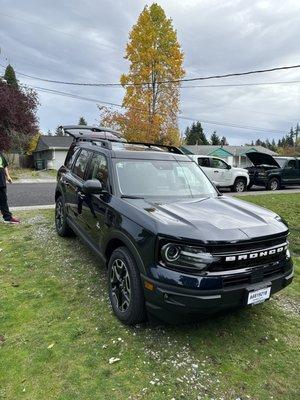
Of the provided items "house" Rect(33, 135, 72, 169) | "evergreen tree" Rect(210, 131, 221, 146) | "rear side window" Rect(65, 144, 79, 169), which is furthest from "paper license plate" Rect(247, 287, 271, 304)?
"evergreen tree" Rect(210, 131, 221, 146)

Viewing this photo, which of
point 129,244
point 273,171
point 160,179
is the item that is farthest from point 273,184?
point 129,244

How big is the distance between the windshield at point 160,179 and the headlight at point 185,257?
1167 mm

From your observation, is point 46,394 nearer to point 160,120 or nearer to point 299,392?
point 299,392

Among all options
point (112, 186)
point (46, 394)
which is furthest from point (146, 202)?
point (46, 394)

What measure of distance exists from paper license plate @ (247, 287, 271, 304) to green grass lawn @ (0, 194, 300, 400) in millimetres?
511

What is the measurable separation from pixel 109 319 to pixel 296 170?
703 inches

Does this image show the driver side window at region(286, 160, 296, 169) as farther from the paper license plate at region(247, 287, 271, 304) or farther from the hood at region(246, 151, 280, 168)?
the paper license plate at region(247, 287, 271, 304)

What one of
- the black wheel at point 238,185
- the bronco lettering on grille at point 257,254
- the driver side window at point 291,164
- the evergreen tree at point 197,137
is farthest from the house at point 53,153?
the evergreen tree at point 197,137

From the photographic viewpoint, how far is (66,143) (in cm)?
3962

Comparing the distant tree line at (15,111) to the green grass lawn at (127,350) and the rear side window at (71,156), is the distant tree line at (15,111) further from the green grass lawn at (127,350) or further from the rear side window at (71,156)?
the green grass lawn at (127,350)

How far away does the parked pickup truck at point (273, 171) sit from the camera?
18.1 metres

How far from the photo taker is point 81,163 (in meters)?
5.62

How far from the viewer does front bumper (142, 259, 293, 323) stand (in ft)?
9.50

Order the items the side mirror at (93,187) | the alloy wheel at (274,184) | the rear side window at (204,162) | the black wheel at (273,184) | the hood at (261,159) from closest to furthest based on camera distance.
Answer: the side mirror at (93,187) < the rear side window at (204,162) < the black wheel at (273,184) < the alloy wheel at (274,184) < the hood at (261,159)
